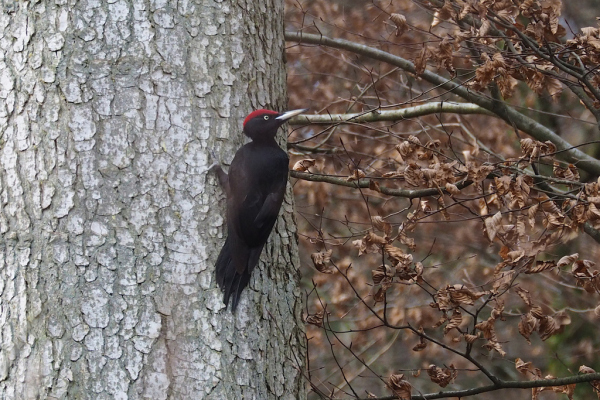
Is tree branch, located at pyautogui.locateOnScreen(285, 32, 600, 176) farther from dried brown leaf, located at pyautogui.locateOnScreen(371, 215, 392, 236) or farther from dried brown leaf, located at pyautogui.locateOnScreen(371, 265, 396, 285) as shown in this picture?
dried brown leaf, located at pyautogui.locateOnScreen(371, 265, 396, 285)

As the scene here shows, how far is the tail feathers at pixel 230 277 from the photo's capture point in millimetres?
2693

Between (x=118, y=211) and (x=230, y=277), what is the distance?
49 cm

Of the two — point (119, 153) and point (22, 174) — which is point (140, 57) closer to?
point (119, 153)

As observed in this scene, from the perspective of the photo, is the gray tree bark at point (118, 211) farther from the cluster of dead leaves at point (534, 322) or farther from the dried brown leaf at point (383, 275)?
the cluster of dead leaves at point (534, 322)

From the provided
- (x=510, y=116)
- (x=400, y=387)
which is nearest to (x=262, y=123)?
(x=400, y=387)

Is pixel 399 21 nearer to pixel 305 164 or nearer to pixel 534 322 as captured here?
pixel 305 164

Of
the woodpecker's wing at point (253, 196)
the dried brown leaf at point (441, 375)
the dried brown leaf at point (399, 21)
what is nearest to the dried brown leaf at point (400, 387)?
the dried brown leaf at point (441, 375)

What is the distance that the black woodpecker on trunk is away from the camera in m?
2.71

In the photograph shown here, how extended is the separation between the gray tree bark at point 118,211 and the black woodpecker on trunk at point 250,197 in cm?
5

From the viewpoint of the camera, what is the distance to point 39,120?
8.69 feet

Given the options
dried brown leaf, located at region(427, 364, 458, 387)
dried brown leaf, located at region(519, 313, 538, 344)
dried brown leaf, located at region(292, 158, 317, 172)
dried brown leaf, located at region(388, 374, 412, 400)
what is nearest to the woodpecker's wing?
dried brown leaf, located at region(292, 158, 317, 172)

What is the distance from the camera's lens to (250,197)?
2859 mm

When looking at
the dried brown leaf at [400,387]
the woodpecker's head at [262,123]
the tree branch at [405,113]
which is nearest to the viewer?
the woodpecker's head at [262,123]

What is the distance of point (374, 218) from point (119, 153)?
156 centimetres
